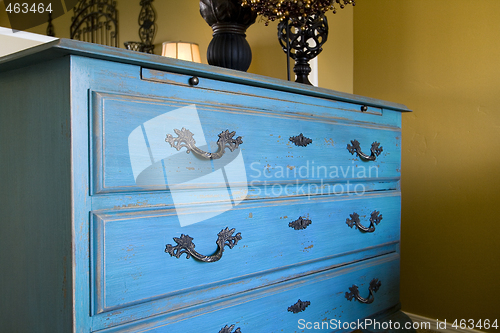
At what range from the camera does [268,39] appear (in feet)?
6.27

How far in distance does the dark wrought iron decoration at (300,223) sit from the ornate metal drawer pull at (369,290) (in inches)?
11.4

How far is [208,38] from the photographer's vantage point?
224cm

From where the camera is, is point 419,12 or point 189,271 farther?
point 419,12

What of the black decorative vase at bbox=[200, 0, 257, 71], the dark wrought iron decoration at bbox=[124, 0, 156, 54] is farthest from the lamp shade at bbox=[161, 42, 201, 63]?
the black decorative vase at bbox=[200, 0, 257, 71]

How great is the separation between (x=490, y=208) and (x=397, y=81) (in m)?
0.69

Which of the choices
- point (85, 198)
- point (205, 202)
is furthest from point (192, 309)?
point (85, 198)

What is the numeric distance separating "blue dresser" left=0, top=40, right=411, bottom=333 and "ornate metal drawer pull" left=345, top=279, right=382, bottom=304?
86 millimetres

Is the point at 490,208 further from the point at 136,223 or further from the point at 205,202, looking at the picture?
the point at 136,223

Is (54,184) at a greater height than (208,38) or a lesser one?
lesser

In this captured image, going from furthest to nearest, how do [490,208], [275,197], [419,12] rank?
1. [419,12]
2. [490,208]
3. [275,197]

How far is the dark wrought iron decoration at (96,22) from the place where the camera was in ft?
9.48

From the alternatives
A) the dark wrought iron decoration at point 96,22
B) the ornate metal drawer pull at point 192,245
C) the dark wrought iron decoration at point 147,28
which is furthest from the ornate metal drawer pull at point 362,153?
the dark wrought iron decoration at point 96,22

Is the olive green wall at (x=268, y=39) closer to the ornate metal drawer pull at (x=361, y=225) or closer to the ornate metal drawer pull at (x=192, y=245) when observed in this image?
the ornate metal drawer pull at (x=361, y=225)

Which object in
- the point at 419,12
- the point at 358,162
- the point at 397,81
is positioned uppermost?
the point at 419,12
